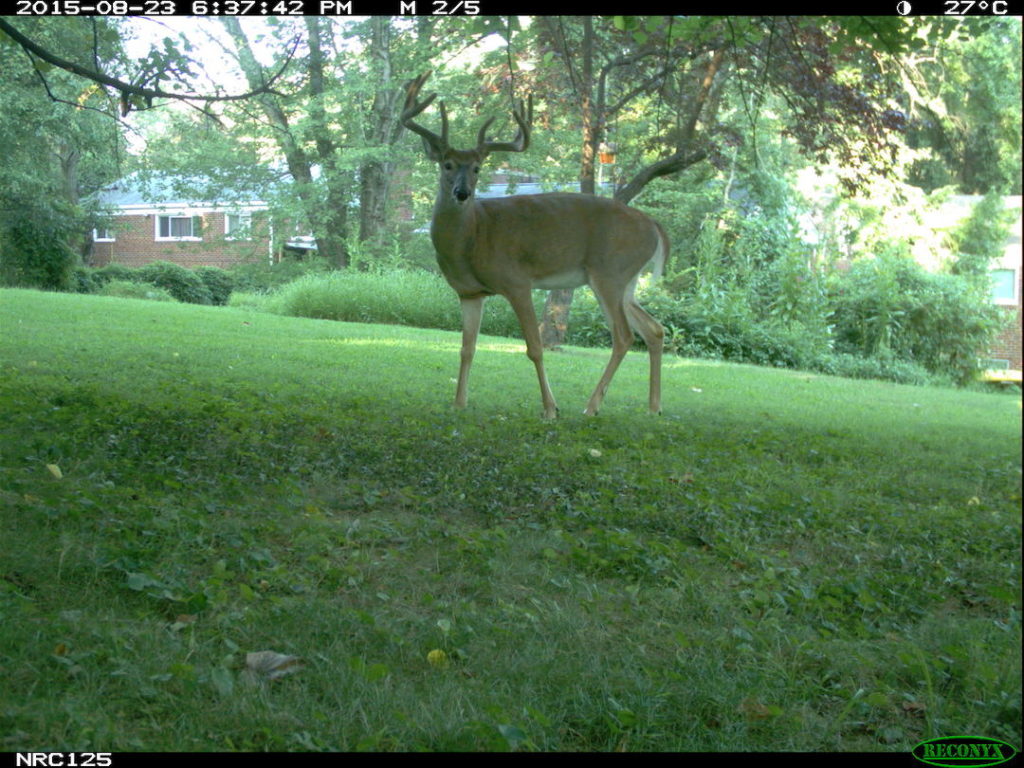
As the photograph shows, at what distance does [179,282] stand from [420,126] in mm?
18654

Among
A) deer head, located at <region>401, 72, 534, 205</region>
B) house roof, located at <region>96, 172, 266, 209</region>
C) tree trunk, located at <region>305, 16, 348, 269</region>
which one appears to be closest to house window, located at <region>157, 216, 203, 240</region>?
house roof, located at <region>96, 172, 266, 209</region>

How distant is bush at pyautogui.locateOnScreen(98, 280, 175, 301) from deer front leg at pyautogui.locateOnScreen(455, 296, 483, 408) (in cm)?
1483

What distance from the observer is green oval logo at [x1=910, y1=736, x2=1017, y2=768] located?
8.21 feet

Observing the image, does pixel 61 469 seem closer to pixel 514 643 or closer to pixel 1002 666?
pixel 514 643

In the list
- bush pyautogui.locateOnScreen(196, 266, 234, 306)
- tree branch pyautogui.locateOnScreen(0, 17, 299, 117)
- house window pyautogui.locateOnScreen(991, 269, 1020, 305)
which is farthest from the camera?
bush pyautogui.locateOnScreen(196, 266, 234, 306)

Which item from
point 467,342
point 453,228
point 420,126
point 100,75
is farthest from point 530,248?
point 100,75

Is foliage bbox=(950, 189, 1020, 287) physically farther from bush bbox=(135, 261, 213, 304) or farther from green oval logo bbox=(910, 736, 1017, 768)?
bush bbox=(135, 261, 213, 304)

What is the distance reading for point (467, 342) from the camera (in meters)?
7.65

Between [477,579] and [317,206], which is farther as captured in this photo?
[317,206]

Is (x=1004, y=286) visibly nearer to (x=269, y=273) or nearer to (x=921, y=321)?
(x=921, y=321)

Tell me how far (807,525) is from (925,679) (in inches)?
67.4

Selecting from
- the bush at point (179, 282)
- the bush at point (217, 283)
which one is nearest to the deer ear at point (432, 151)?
the bush at point (179, 282)

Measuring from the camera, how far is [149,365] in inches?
327

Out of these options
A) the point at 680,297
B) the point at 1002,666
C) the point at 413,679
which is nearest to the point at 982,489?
the point at 1002,666
